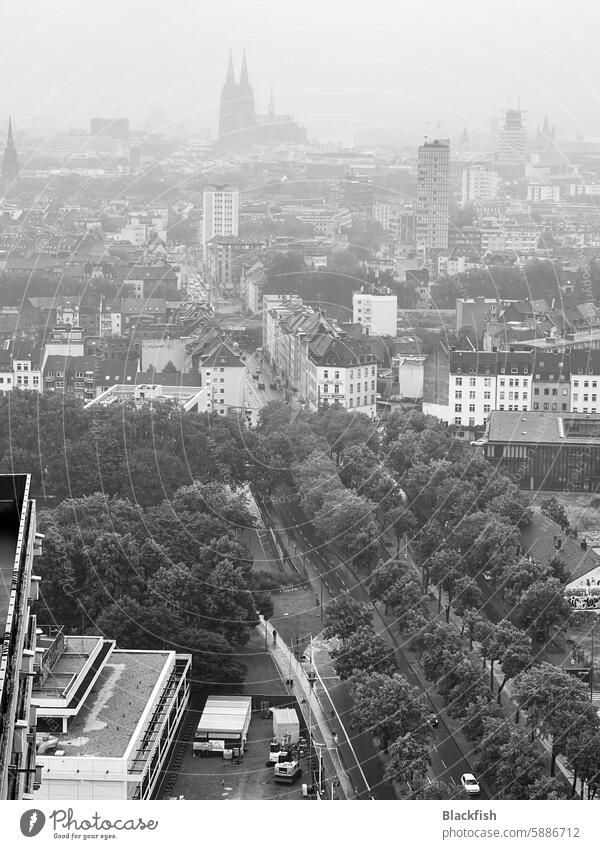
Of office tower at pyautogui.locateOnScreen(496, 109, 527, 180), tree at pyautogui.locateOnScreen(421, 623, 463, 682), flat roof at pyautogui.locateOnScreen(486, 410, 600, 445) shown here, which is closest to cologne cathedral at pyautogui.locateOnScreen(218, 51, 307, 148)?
flat roof at pyautogui.locateOnScreen(486, 410, 600, 445)

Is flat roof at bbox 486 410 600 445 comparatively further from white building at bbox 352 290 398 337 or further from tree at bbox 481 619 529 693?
white building at bbox 352 290 398 337

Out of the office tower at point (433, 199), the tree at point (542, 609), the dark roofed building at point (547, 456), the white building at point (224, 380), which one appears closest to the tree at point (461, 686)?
the tree at point (542, 609)

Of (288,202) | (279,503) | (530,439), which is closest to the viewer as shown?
(279,503)

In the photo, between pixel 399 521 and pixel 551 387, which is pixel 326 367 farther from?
pixel 399 521

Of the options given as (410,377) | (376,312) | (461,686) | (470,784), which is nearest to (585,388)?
(410,377)
